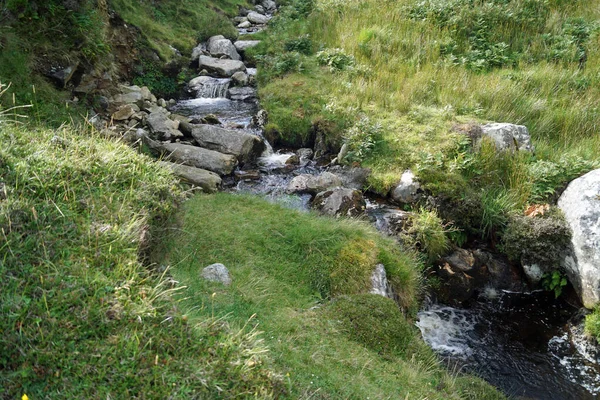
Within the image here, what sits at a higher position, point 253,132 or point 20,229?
point 20,229

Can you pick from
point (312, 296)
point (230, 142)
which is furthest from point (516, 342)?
point (230, 142)

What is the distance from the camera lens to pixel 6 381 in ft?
10.4

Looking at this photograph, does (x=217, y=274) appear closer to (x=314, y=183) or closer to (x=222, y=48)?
(x=314, y=183)

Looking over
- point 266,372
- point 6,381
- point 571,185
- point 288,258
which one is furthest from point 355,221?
point 6,381

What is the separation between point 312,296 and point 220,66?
47.2ft

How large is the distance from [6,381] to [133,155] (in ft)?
9.54

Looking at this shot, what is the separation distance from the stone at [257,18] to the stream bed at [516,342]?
18.5 m

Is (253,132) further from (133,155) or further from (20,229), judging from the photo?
(20,229)

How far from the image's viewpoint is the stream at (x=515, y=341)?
7.71 m

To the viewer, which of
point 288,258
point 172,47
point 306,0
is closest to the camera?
point 288,258

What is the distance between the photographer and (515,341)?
28.4ft

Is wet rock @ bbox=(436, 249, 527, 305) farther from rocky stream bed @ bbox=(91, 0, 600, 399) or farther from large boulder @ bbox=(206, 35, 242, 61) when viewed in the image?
large boulder @ bbox=(206, 35, 242, 61)

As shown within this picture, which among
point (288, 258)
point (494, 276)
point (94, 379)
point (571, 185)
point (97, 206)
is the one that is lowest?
point (494, 276)

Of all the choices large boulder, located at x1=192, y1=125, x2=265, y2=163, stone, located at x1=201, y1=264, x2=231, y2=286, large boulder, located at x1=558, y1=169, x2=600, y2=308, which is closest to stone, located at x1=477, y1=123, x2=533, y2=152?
large boulder, located at x1=558, y1=169, x2=600, y2=308
